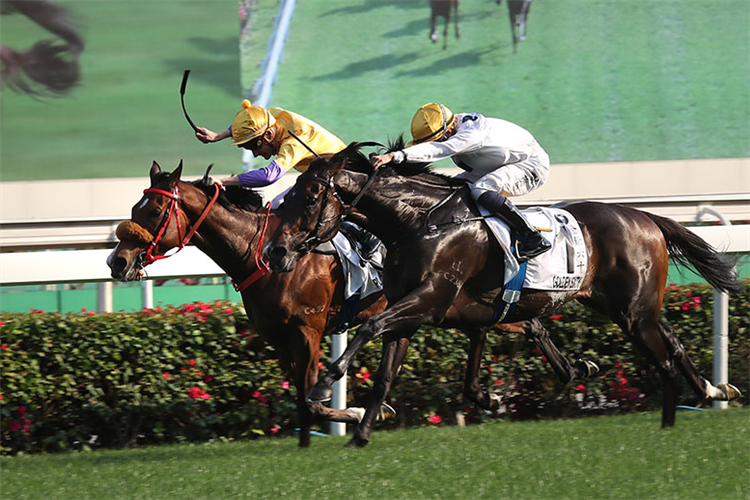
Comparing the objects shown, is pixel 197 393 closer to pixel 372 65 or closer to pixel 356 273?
pixel 356 273

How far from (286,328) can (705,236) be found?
2.73m

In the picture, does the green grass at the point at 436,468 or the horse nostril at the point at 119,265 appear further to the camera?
the horse nostril at the point at 119,265

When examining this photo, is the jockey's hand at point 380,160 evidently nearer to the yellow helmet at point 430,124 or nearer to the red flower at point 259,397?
the yellow helmet at point 430,124

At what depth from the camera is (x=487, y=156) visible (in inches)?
193

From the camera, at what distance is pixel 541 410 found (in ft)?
19.9

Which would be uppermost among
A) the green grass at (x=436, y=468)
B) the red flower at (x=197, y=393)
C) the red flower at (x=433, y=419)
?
the red flower at (x=197, y=393)

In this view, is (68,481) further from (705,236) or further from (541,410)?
(705,236)

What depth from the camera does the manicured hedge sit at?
5305 mm

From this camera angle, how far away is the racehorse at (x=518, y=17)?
784 inches

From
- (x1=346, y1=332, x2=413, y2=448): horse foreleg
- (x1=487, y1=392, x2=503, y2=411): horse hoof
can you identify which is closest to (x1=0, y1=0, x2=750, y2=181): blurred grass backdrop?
(x1=487, y1=392, x2=503, y2=411): horse hoof

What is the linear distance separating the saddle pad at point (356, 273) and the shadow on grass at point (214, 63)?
14.5 meters

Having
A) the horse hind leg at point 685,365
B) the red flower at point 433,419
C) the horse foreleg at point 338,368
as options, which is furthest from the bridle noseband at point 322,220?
the horse hind leg at point 685,365

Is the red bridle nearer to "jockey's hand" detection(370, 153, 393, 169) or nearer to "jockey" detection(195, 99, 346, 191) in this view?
"jockey" detection(195, 99, 346, 191)

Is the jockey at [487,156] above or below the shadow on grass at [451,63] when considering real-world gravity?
below
